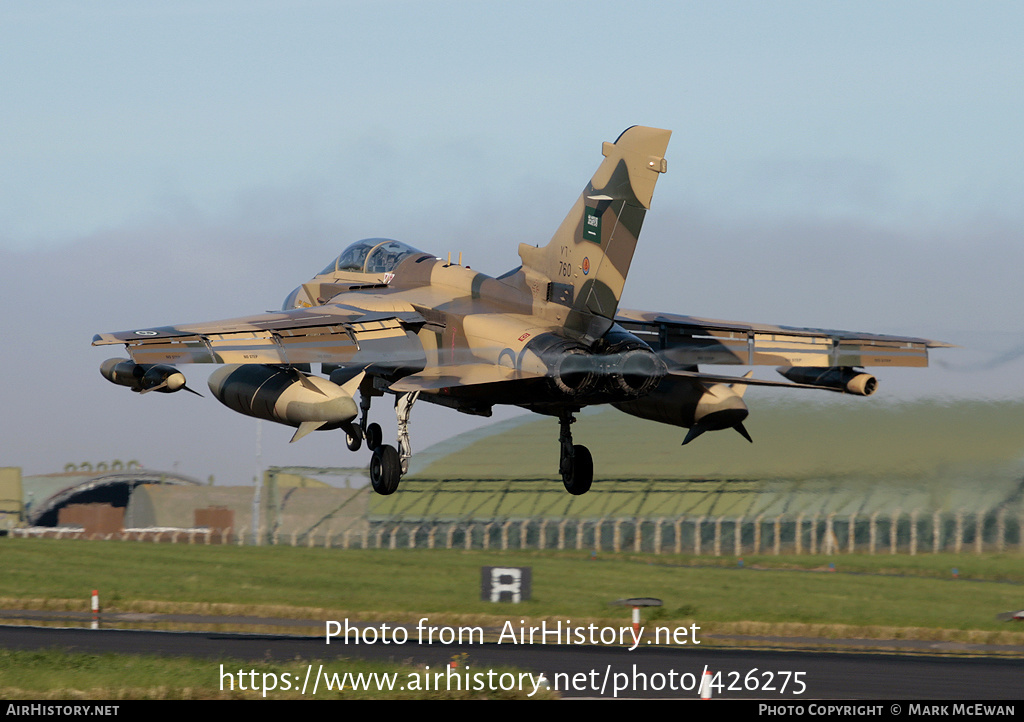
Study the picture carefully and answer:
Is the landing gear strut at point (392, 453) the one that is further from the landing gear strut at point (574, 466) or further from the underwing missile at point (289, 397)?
the landing gear strut at point (574, 466)

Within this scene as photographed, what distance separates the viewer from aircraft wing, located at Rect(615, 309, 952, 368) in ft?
89.6

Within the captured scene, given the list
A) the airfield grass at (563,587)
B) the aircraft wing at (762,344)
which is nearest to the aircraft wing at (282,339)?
the aircraft wing at (762,344)

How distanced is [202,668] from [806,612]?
25484 millimetres

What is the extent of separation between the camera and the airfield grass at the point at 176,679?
28188 millimetres

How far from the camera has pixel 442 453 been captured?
74625 mm

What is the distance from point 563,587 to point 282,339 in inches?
1261

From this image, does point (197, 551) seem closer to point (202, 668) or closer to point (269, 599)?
point (269, 599)

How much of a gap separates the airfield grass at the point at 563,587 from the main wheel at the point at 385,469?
931 inches

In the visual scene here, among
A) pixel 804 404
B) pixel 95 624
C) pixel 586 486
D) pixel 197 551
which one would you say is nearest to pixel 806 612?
pixel 804 404

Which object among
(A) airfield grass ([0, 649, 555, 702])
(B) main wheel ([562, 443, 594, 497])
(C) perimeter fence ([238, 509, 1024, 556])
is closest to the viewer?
(B) main wheel ([562, 443, 594, 497])

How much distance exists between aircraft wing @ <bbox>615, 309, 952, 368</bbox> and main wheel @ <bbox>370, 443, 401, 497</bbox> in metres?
6.05

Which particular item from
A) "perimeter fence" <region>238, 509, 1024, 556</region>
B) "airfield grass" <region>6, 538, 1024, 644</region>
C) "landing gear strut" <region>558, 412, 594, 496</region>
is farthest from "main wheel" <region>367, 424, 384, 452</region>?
"perimeter fence" <region>238, 509, 1024, 556</region>

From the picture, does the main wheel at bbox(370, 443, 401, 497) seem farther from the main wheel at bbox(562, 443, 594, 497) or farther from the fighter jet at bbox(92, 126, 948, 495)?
the main wheel at bbox(562, 443, 594, 497)

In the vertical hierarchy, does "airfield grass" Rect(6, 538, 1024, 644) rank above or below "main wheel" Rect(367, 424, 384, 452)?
below
